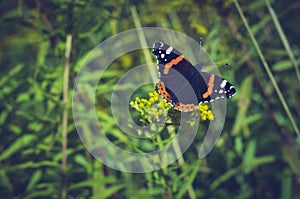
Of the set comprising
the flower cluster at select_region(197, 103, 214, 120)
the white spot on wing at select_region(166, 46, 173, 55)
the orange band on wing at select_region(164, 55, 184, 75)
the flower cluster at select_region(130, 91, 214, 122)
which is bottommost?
the flower cluster at select_region(197, 103, 214, 120)

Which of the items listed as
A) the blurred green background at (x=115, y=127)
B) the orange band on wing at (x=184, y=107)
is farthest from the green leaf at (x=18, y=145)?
the orange band on wing at (x=184, y=107)

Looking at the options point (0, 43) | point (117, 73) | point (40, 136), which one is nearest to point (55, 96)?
point (40, 136)

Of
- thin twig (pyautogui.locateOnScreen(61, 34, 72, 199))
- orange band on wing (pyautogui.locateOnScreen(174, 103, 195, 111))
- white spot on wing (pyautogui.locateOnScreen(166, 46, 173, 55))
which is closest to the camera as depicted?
orange band on wing (pyautogui.locateOnScreen(174, 103, 195, 111))

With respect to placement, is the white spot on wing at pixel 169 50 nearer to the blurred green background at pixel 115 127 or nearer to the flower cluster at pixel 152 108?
the flower cluster at pixel 152 108

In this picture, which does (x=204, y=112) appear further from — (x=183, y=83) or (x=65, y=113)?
(x=65, y=113)

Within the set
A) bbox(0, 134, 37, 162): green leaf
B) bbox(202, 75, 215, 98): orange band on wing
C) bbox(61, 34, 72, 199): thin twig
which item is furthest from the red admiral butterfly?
bbox(0, 134, 37, 162): green leaf

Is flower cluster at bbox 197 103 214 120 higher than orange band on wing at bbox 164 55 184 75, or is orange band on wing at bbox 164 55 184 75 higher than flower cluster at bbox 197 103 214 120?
orange band on wing at bbox 164 55 184 75

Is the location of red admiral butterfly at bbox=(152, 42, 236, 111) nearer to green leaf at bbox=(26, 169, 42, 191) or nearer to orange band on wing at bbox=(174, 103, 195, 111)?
orange band on wing at bbox=(174, 103, 195, 111)
